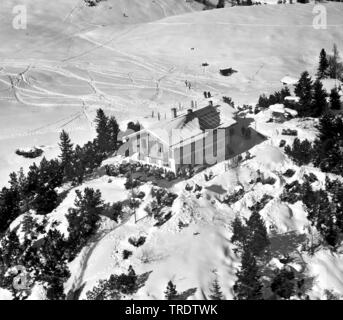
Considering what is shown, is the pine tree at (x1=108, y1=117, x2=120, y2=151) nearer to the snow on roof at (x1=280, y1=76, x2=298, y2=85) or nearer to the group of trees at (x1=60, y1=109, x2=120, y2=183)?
the group of trees at (x1=60, y1=109, x2=120, y2=183)

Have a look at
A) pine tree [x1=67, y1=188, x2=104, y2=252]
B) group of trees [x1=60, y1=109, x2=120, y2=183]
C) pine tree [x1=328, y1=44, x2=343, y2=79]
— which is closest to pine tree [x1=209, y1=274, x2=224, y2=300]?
pine tree [x1=67, y1=188, x2=104, y2=252]

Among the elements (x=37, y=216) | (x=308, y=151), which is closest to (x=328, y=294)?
(x=308, y=151)

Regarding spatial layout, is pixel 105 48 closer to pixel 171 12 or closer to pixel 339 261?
pixel 171 12

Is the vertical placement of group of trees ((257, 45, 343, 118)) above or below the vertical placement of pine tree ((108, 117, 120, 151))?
above

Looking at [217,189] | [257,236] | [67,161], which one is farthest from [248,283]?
[67,161]

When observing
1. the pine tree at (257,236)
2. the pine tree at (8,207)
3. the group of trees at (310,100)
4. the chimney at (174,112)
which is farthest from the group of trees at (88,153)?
the group of trees at (310,100)

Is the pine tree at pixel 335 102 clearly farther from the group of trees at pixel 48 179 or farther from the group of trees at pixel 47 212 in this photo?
the group of trees at pixel 47 212
